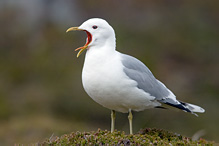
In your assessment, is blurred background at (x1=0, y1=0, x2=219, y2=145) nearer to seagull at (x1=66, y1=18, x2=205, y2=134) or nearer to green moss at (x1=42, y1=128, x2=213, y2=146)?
seagull at (x1=66, y1=18, x2=205, y2=134)

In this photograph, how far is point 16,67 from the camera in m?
11.1

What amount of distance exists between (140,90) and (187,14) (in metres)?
8.17

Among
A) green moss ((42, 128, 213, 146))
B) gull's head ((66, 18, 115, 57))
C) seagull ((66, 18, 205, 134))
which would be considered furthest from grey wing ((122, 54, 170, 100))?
green moss ((42, 128, 213, 146))

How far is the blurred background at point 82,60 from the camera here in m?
9.41

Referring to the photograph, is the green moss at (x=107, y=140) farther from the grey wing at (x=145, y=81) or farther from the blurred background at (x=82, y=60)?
the blurred background at (x=82, y=60)

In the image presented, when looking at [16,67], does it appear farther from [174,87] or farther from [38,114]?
[174,87]

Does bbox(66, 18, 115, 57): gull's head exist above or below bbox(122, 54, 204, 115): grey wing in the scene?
above

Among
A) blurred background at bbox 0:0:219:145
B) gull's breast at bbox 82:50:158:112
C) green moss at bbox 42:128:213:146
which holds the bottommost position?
green moss at bbox 42:128:213:146

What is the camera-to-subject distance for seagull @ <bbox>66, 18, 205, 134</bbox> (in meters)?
4.96

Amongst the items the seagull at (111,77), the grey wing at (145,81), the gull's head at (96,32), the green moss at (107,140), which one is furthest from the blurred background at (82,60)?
the green moss at (107,140)

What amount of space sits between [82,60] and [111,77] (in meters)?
5.78

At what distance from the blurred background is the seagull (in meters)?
3.32

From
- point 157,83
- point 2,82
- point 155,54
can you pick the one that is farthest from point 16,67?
point 157,83

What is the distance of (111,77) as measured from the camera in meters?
4.94
